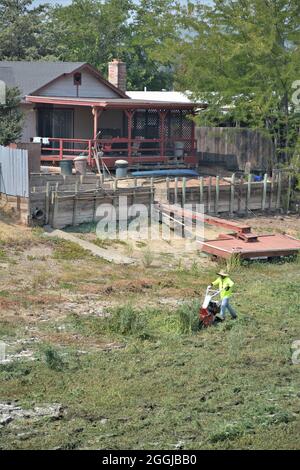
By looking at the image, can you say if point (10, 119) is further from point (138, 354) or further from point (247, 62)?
point (138, 354)

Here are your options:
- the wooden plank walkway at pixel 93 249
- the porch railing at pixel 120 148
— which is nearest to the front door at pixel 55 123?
the porch railing at pixel 120 148

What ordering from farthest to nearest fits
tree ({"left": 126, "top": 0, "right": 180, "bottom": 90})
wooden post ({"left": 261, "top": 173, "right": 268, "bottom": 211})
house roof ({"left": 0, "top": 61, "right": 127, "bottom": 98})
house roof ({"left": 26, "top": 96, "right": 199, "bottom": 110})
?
1. tree ({"left": 126, "top": 0, "right": 180, "bottom": 90})
2. house roof ({"left": 0, "top": 61, "right": 127, "bottom": 98})
3. wooden post ({"left": 261, "top": 173, "right": 268, "bottom": 211})
4. house roof ({"left": 26, "top": 96, "right": 199, "bottom": 110})

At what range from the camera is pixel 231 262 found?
2958 centimetres

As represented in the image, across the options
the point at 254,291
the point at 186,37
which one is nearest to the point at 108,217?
the point at 254,291

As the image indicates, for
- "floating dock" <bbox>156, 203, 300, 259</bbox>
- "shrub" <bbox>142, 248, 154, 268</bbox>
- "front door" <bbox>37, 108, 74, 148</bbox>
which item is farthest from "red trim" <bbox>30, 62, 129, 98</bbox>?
"shrub" <bbox>142, 248, 154, 268</bbox>

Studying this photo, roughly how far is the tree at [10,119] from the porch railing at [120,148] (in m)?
2.93

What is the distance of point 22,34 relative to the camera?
59.8m

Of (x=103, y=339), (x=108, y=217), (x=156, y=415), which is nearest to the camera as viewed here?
(x=156, y=415)

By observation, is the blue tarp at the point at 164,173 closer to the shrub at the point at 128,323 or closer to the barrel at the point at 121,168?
the barrel at the point at 121,168

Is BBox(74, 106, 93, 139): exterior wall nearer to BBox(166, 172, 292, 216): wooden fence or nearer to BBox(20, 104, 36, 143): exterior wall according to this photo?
BBox(20, 104, 36, 143): exterior wall

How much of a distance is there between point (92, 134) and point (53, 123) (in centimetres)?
203

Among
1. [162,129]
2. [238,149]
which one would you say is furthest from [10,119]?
[238,149]

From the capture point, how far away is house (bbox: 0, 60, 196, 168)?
40.8 metres
